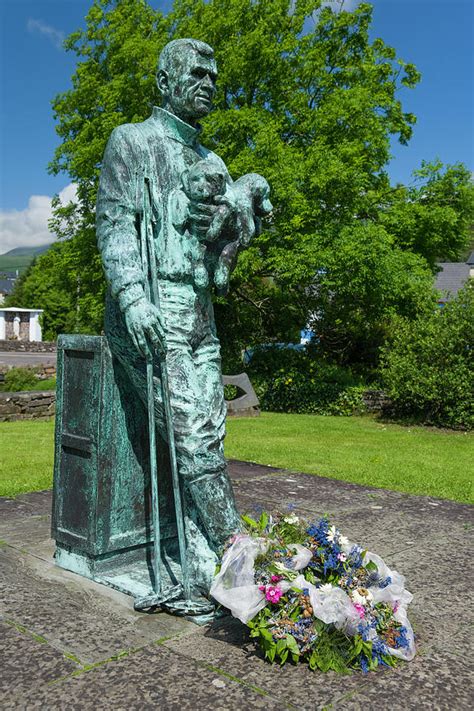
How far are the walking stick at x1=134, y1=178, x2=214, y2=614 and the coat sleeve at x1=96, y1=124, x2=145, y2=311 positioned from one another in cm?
6

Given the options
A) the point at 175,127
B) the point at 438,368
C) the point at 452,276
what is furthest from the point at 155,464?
the point at 452,276

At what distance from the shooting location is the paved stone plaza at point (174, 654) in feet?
8.13

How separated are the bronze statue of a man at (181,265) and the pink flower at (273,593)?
22.2 inches

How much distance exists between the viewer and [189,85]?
11.5ft

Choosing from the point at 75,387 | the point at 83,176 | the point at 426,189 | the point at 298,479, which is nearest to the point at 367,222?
the point at 426,189

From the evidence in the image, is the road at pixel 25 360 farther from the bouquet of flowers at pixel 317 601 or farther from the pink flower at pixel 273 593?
the pink flower at pixel 273 593

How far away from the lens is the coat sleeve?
3.33 m

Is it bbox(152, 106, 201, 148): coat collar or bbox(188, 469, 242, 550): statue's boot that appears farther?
bbox(152, 106, 201, 148): coat collar

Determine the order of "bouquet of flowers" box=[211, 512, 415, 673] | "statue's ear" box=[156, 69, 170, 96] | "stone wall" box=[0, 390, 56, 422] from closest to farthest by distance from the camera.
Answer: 1. "bouquet of flowers" box=[211, 512, 415, 673]
2. "statue's ear" box=[156, 69, 170, 96]
3. "stone wall" box=[0, 390, 56, 422]

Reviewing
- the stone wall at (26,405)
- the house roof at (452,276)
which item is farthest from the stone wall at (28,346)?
the stone wall at (26,405)

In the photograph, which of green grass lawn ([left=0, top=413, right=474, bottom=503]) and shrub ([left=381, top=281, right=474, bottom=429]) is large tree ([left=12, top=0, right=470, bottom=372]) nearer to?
shrub ([left=381, top=281, right=474, bottom=429])

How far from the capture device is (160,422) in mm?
3459

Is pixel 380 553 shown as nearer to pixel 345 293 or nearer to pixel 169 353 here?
pixel 169 353

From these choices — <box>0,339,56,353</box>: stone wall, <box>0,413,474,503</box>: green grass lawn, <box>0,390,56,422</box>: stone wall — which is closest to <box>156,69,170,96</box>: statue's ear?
<box>0,413,474,503</box>: green grass lawn
